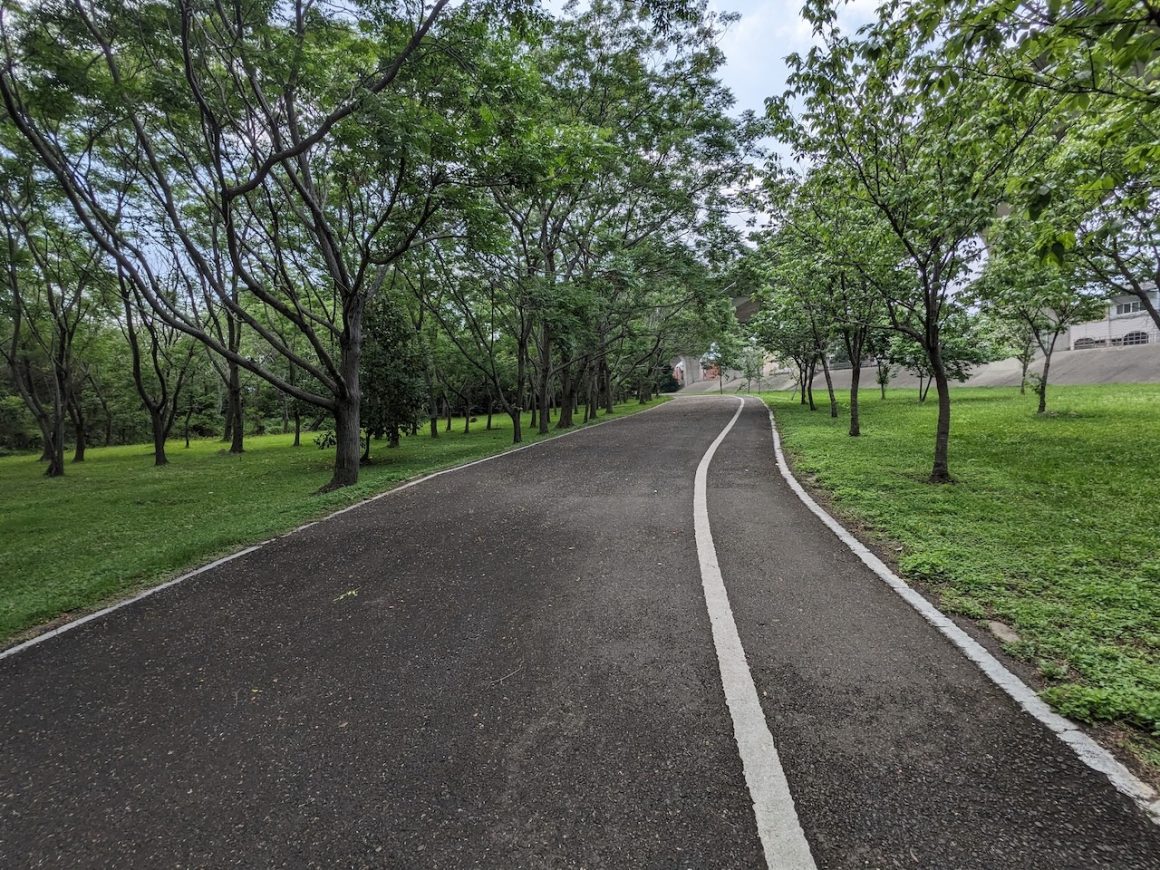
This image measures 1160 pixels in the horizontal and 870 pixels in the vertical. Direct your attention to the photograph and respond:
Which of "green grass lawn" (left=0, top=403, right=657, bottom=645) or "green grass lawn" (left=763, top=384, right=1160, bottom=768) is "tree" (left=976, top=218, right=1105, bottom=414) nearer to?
"green grass lawn" (left=763, top=384, right=1160, bottom=768)

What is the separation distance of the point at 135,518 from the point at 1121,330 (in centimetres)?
5574

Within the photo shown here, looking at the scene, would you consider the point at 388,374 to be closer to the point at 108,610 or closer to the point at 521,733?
the point at 108,610

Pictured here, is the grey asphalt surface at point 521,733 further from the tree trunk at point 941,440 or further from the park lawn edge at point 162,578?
the tree trunk at point 941,440

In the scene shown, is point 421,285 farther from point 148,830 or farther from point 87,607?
point 148,830

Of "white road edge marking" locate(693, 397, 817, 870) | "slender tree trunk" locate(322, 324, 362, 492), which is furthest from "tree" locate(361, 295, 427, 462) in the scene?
"white road edge marking" locate(693, 397, 817, 870)

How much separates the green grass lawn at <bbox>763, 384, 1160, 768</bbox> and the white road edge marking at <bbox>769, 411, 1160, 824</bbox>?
0.11 meters

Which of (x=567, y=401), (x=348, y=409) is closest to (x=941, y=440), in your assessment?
(x=348, y=409)

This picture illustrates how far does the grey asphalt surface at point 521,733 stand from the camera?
194cm

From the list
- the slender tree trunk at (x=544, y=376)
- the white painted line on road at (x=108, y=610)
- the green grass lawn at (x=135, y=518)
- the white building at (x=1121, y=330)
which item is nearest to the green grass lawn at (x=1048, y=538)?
the white painted line on road at (x=108, y=610)

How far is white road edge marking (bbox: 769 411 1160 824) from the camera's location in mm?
2078

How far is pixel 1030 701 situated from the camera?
2.63m

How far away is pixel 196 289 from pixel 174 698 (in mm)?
22775

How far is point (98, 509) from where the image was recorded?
448 inches

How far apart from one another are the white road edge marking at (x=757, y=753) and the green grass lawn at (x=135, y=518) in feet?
18.4
